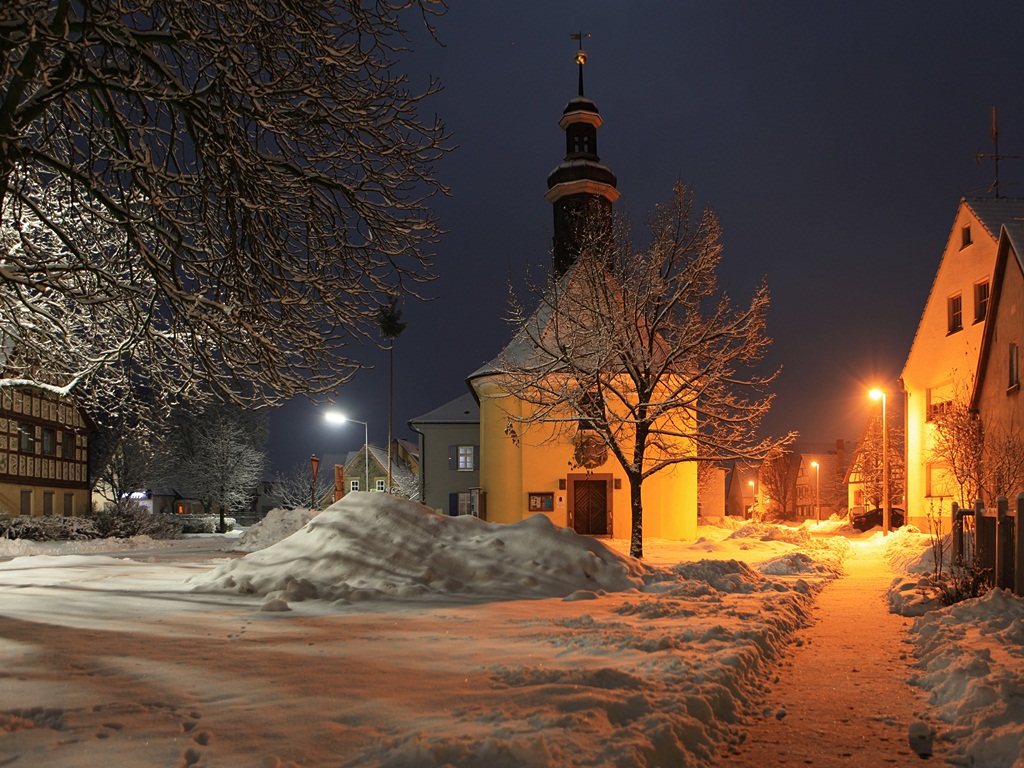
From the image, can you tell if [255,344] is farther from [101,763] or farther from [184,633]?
[101,763]

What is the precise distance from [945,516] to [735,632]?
970 inches

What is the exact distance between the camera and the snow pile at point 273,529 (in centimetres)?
2922

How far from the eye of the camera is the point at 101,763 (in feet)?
14.4

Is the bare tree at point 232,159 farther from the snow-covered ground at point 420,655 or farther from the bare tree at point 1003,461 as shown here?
the bare tree at point 1003,461

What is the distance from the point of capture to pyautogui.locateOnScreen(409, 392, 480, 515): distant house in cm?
4959

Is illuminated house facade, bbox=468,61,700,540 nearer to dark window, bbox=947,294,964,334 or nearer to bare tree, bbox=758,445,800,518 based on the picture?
dark window, bbox=947,294,964,334

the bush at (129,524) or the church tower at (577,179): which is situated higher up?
the church tower at (577,179)

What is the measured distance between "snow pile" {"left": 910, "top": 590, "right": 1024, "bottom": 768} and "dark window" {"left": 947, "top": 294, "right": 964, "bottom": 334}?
22621 millimetres

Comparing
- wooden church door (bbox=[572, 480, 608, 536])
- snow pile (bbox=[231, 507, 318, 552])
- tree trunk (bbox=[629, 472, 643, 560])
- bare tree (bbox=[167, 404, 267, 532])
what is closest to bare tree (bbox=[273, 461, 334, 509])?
bare tree (bbox=[167, 404, 267, 532])

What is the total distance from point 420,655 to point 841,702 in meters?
3.72

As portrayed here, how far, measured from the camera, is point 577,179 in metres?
39.0

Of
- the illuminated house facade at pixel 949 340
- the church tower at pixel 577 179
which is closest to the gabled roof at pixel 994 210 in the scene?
the illuminated house facade at pixel 949 340

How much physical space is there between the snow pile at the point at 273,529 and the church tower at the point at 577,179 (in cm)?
1553

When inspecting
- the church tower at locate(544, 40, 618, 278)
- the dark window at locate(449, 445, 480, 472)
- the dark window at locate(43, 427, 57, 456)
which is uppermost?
the church tower at locate(544, 40, 618, 278)
